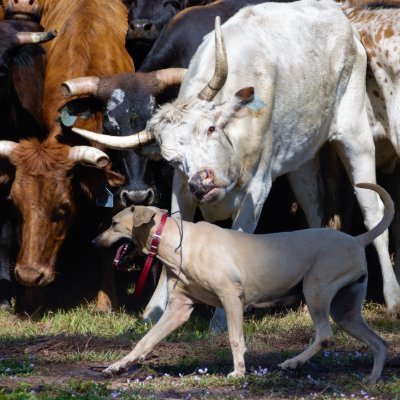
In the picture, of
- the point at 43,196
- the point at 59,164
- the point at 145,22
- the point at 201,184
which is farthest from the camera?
the point at 145,22

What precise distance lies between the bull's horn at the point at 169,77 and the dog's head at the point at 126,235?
9.97 ft

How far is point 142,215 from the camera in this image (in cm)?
827

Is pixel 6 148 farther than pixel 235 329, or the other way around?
pixel 6 148

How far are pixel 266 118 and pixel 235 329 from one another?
253cm

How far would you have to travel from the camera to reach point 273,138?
1029 cm

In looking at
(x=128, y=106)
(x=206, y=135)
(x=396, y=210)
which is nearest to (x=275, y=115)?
(x=206, y=135)

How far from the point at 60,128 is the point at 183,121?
2471 mm

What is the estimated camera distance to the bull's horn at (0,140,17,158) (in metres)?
11.2

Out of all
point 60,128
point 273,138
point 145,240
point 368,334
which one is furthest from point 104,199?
point 368,334

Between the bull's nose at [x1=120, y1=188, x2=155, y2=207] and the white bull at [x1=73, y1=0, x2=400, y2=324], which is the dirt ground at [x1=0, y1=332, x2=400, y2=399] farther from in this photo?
the bull's nose at [x1=120, y1=188, x2=155, y2=207]

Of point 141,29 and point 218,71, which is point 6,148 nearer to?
point 141,29

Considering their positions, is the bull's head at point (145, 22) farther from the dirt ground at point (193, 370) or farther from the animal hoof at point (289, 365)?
the animal hoof at point (289, 365)

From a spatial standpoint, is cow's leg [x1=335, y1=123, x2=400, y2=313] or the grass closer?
the grass

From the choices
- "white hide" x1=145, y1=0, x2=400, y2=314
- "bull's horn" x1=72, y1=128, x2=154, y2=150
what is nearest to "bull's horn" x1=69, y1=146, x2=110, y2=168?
"bull's horn" x1=72, y1=128, x2=154, y2=150
